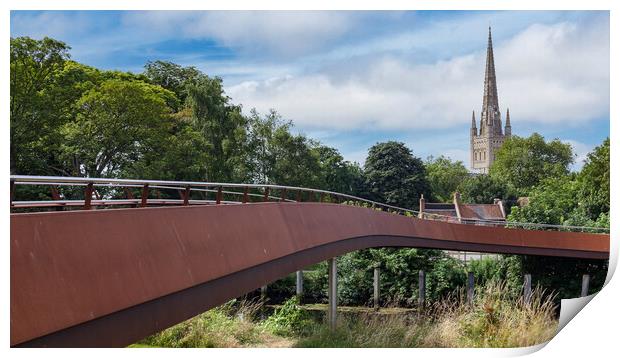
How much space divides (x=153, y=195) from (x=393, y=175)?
1497 centimetres

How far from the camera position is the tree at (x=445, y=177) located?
52625 mm

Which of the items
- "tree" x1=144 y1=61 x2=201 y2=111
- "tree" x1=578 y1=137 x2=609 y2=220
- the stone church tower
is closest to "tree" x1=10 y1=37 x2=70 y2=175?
"tree" x1=144 y1=61 x2=201 y2=111

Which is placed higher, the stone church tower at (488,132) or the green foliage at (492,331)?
the stone church tower at (488,132)

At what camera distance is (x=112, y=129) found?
24797 mm

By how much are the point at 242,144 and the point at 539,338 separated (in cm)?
1922

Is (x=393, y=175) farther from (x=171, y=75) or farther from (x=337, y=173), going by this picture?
(x=171, y=75)

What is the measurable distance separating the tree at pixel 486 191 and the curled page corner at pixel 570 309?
98.1 ft

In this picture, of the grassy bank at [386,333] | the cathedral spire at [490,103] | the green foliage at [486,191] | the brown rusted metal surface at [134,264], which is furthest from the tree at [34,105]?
the cathedral spire at [490,103]

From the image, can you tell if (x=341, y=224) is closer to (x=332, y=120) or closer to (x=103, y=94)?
(x=103, y=94)

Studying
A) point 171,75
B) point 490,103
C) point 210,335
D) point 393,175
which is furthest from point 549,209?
point 490,103

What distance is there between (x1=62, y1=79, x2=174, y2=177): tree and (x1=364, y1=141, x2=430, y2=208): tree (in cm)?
1322

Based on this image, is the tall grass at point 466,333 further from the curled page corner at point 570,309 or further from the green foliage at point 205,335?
the green foliage at point 205,335

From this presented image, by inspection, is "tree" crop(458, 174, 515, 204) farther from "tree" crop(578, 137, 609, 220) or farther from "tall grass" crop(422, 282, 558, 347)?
"tall grass" crop(422, 282, 558, 347)

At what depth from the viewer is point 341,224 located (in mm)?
14695
